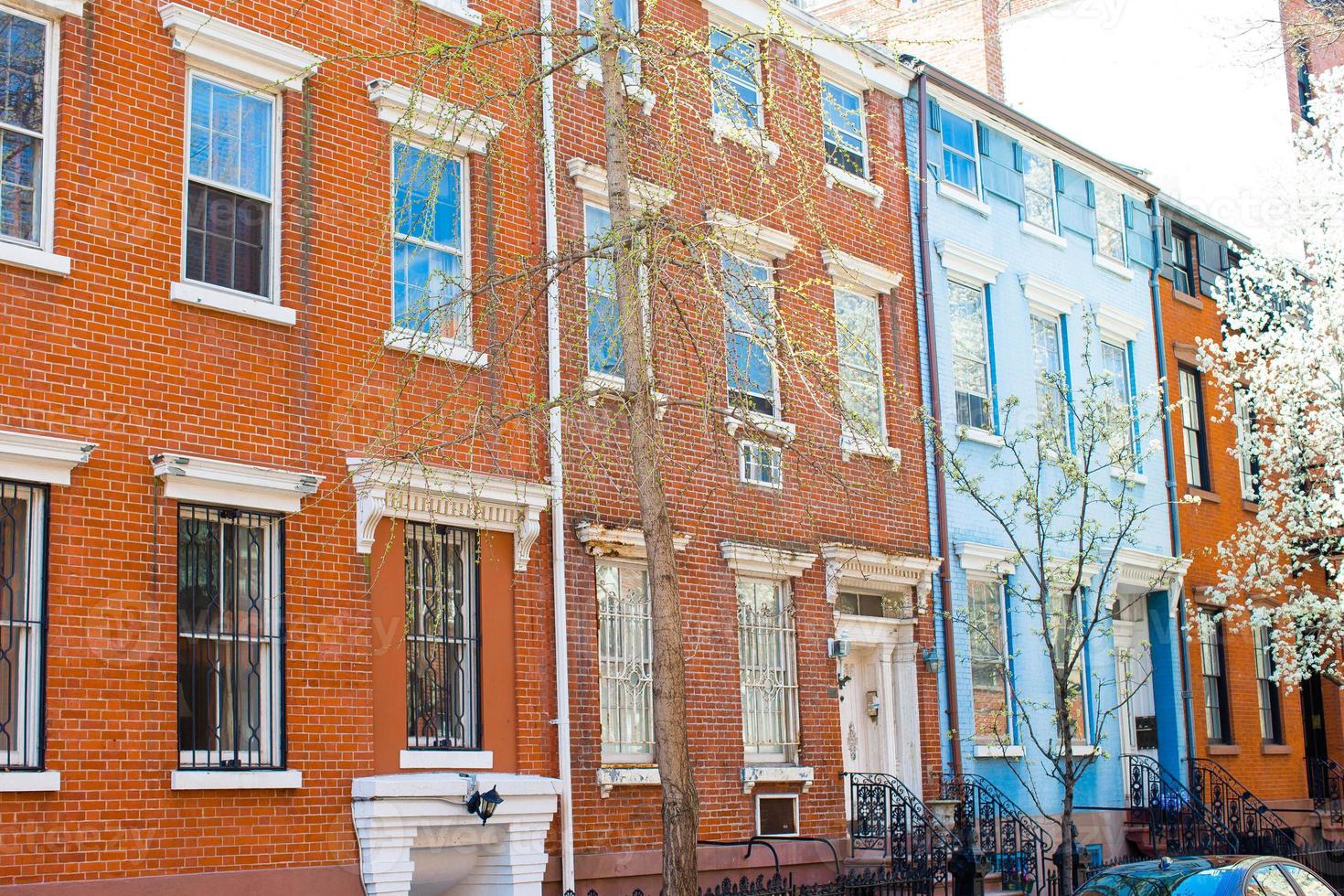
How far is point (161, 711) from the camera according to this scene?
1188 cm

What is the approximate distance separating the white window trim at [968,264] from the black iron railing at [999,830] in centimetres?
676

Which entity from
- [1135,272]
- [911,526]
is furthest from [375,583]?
[1135,272]

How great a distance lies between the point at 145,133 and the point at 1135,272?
18281mm

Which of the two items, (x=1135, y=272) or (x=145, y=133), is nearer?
(x=145, y=133)

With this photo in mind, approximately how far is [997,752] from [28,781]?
13090 millimetres

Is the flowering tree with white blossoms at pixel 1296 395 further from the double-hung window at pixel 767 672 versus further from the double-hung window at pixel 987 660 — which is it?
the double-hung window at pixel 767 672

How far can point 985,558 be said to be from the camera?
21.3m

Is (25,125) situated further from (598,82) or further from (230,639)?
(598,82)

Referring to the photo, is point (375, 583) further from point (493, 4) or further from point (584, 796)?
point (493, 4)

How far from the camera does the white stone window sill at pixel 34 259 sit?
1151cm

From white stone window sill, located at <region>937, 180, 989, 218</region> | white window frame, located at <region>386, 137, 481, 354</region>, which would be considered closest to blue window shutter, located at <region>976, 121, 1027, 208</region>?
white stone window sill, located at <region>937, 180, 989, 218</region>

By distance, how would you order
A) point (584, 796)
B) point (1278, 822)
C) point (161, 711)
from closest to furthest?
point (161, 711) < point (584, 796) < point (1278, 822)

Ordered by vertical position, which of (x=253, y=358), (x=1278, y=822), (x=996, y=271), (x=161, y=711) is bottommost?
(x=1278, y=822)

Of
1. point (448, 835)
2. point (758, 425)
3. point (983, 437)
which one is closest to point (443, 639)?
point (448, 835)
